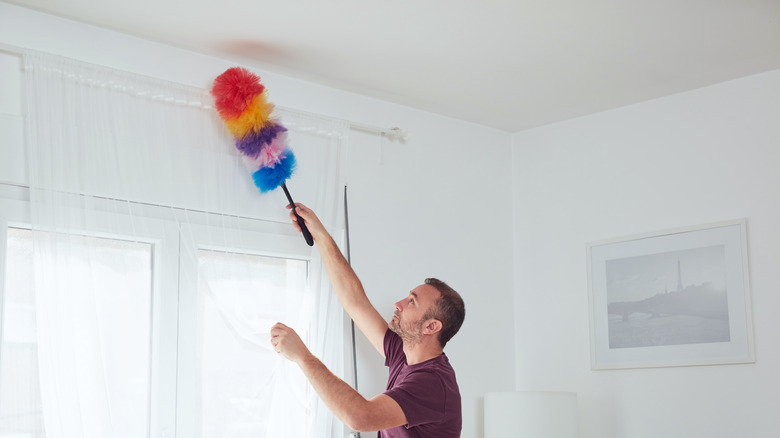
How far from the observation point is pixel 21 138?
297 cm

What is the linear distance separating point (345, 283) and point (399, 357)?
39 centimetres

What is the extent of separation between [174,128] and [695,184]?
2.33m

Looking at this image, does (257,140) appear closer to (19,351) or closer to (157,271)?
(157,271)

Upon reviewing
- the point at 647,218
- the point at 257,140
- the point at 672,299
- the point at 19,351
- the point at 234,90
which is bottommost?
the point at 19,351

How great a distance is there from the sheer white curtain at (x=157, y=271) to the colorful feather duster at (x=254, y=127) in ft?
0.38

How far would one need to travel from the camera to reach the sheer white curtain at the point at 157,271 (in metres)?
2.91

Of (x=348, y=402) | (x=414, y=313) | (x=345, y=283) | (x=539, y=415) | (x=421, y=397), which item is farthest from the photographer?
(x=539, y=415)

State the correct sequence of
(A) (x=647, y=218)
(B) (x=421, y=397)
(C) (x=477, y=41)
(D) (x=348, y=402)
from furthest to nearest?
(A) (x=647, y=218)
(C) (x=477, y=41)
(B) (x=421, y=397)
(D) (x=348, y=402)

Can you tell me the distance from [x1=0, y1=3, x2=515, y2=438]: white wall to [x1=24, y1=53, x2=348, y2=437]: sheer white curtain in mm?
204

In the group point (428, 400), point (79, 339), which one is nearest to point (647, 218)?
point (428, 400)

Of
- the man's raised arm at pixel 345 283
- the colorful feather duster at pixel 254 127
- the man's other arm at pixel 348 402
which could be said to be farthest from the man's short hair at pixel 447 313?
the colorful feather duster at pixel 254 127

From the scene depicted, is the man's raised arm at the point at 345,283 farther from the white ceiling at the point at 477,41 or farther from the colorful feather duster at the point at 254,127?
the white ceiling at the point at 477,41

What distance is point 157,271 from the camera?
3.18 metres

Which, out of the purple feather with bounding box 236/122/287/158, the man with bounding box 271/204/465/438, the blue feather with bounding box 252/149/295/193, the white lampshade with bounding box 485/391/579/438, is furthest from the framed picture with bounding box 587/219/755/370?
the purple feather with bounding box 236/122/287/158
